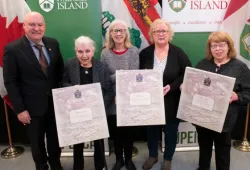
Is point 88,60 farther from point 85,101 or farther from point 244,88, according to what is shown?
point 244,88

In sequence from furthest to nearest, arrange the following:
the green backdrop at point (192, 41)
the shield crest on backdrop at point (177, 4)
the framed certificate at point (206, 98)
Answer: the green backdrop at point (192, 41) < the shield crest on backdrop at point (177, 4) < the framed certificate at point (206, 98)

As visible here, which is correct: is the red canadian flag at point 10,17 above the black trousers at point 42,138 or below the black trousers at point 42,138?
above

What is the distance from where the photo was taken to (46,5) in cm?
279

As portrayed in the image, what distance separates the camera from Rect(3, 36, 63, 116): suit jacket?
2262 millimetres

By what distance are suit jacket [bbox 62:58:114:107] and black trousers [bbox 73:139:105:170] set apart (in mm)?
460

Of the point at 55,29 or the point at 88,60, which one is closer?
the point at 88,60

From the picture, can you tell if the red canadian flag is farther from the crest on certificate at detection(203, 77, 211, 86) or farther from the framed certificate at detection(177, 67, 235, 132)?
the crest on certificate at detection(203, 77, 211, 86)

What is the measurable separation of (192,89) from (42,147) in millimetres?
1546

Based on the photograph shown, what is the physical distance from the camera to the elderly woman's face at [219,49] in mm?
2199

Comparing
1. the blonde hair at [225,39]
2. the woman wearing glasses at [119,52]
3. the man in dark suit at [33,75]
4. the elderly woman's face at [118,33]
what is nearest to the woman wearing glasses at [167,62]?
the woman wearing glasses at [119,52]

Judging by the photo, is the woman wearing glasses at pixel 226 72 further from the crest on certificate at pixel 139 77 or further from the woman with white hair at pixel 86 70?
the woman with white hair at pixel 86 70

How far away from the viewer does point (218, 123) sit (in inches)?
88.4

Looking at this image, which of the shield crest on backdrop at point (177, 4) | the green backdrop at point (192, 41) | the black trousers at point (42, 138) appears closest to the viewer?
the black trousers at point (42, 138)

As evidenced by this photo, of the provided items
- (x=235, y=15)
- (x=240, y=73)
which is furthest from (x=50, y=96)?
(x=235, y=15)
